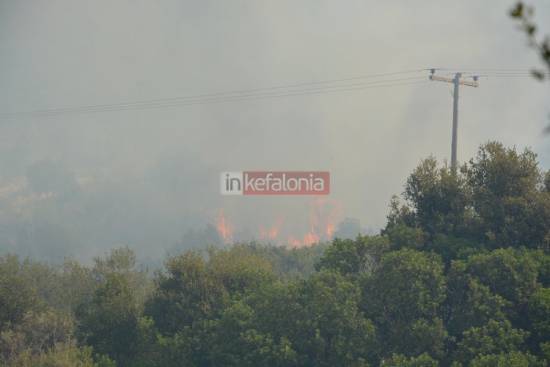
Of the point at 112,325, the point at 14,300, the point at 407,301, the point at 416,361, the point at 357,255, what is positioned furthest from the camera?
the point at 14,300

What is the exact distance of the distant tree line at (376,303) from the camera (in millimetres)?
55469

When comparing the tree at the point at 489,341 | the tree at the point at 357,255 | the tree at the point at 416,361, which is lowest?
the tree at the point at 416,361

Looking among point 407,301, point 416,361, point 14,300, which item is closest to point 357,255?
point 407,301

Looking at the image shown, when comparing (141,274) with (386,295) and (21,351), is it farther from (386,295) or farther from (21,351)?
(386,295)

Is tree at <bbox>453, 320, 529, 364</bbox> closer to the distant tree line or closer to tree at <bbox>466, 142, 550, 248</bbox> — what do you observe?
the distant tree line

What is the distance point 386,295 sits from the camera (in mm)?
59125

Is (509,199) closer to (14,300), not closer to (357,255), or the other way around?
(357,255)

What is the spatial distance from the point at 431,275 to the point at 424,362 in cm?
794

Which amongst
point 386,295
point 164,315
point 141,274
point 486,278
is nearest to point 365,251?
point 386,295

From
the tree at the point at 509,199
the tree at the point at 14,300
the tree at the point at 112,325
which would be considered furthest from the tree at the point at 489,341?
the tree at the point at 14,300

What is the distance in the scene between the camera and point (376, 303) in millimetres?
59500

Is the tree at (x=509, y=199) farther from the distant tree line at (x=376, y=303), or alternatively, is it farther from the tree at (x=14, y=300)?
the tree at (x=14, y=300)

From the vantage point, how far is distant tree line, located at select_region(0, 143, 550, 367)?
182 feet

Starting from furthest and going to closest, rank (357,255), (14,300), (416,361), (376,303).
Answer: (14,300), (357,255), (376,303), (416,361)
